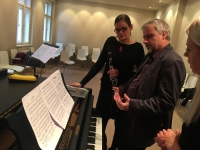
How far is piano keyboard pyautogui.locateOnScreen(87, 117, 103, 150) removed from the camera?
44.8 inches

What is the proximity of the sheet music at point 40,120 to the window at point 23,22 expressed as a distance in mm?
5840

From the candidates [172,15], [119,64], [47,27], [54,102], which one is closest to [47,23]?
[47,27]

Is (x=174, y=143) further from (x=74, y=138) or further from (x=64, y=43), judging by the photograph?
(x=64, y=43)

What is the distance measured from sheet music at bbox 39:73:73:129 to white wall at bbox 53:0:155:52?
8.27 meters

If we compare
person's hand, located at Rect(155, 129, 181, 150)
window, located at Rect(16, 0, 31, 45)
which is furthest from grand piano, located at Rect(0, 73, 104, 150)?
window, located at Rect(16, 0, 31, 45)

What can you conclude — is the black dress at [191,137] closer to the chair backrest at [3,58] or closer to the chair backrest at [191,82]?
the chair backrest at [191,82]

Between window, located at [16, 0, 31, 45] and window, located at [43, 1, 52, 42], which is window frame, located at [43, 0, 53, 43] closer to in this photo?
window, located at [43, 1, 52, 42]

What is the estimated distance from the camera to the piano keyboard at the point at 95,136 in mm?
1139

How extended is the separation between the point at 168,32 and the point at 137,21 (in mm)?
8274

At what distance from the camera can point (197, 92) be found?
0.77m

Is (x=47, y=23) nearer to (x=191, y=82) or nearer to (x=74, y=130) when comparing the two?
(x=191, y=82)

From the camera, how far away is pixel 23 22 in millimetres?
6305

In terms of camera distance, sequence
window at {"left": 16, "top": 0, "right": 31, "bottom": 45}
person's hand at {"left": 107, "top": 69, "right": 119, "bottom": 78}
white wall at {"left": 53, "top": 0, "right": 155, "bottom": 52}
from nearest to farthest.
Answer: person's hand at {"left": 107, "top": 69, "right": 119, "bottom": 78}
window at {"left": 16, "top": 0, "right": 31, "bottom": 45}
white wall at {"left": 53, "top": 0, "right": 155, "bottom": 52}

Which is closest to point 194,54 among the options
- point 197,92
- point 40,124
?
point 197,92
